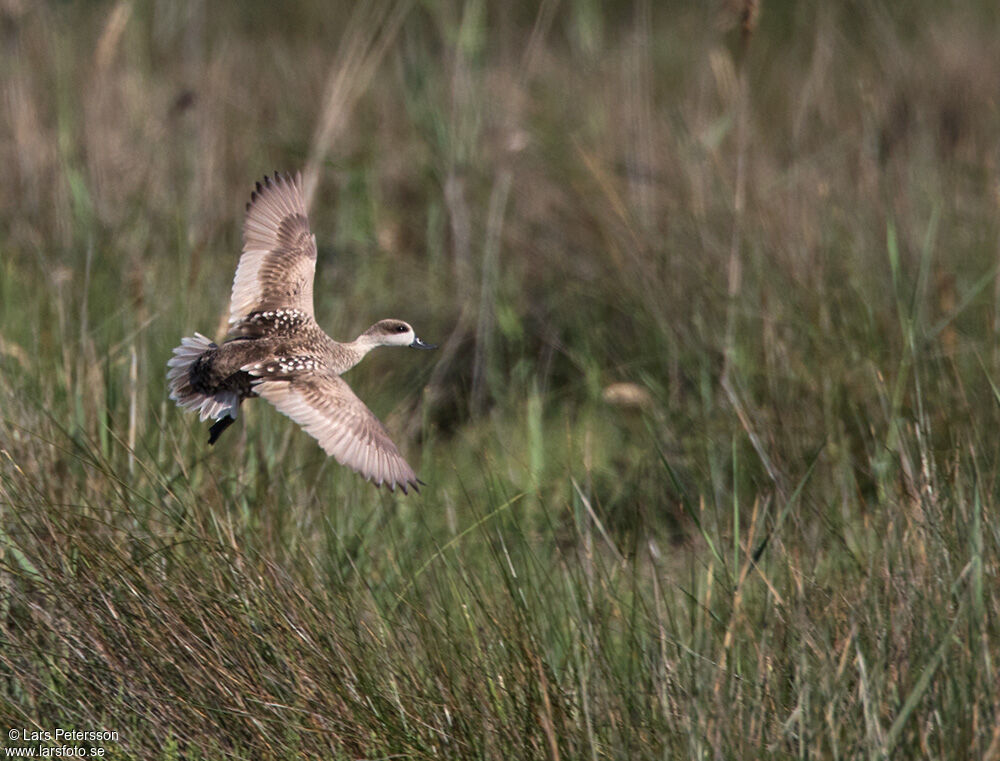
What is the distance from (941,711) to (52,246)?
380 centimetres

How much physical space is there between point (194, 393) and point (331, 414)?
351mm

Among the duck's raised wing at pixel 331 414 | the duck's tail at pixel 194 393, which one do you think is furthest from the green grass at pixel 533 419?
the duck's raised wing at pixel 331 414

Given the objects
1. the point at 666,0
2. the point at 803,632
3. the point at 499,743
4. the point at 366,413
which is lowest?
the point at 499,743

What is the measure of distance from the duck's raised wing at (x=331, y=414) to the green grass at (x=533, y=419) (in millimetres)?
289

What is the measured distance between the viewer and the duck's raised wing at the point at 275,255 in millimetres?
2571

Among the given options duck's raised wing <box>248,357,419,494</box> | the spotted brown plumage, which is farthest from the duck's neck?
duck's raised wing <box>248,357,419,494</box>

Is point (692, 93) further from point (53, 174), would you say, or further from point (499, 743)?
point (499, 743)

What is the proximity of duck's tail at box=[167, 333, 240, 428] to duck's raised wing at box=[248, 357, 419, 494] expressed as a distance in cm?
15

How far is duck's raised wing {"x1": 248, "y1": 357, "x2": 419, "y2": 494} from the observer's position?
87.1 inches

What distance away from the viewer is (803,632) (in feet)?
6.95

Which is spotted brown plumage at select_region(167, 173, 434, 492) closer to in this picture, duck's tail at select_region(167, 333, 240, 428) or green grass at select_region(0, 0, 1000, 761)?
duck's tail at select_region(167, 333, 240, 428)

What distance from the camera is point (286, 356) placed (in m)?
2.35

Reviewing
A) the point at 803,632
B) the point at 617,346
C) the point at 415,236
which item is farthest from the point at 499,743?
the point at 415,236

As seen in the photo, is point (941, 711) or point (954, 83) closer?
point (941, 711)
